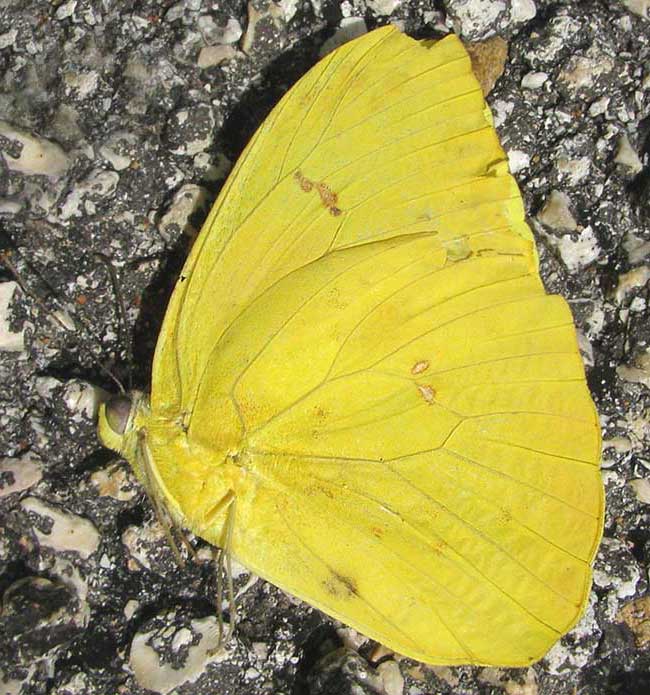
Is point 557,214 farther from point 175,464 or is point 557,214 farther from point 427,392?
point 175,464

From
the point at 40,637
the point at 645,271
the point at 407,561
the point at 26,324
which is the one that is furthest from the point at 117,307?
the point at 645,271

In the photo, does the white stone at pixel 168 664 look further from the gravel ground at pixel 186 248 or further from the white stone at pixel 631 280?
the white stone at pixel 631 280

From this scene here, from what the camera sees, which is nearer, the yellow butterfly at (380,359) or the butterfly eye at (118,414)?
the yellow butterfly at (380,359)

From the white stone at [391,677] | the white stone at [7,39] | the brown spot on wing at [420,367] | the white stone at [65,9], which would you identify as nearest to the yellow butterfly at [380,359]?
the brown spot on wing at [420,367]

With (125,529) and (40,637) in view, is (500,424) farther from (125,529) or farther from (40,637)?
(40,637)

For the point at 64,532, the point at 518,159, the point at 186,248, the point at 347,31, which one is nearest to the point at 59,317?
the point at 186,248

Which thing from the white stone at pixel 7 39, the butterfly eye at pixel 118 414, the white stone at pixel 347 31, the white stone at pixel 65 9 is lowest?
the butterfly eye at pixel 118 414
